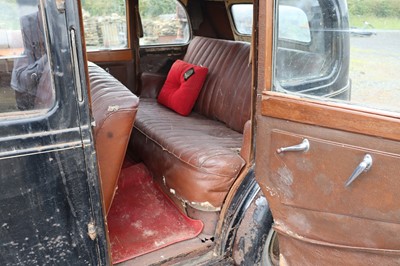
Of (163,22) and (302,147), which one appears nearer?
(302,147)

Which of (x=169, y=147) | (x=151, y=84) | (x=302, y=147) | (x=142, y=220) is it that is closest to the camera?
(x=302, y=147)

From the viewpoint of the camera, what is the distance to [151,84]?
11.2ft

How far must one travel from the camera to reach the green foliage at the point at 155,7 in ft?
11.3

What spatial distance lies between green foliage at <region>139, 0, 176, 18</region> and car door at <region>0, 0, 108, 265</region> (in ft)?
7.94

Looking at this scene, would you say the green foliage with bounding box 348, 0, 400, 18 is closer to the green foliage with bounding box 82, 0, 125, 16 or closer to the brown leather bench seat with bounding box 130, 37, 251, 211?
the brown leather bench seat with bounding box 130, 37, 251, 211

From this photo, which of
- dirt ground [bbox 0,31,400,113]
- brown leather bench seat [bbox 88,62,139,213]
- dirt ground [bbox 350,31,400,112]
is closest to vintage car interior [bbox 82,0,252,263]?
brown leather bench seat [bbox 88,62,139,213]

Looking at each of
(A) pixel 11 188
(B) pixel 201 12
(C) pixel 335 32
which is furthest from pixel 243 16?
(A) pixel 11 188

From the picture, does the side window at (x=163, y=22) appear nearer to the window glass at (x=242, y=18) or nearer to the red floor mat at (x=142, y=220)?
the window glass at (x=242, y=18)

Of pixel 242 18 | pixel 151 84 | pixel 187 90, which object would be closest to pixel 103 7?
pixel 151 84

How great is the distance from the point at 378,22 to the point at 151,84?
2.46 m

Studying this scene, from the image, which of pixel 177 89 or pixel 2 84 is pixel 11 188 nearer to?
pixel 2 84

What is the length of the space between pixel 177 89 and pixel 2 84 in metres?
1.91

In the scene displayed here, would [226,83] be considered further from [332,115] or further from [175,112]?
[332,115]

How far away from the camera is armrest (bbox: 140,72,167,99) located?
339 centimetres
